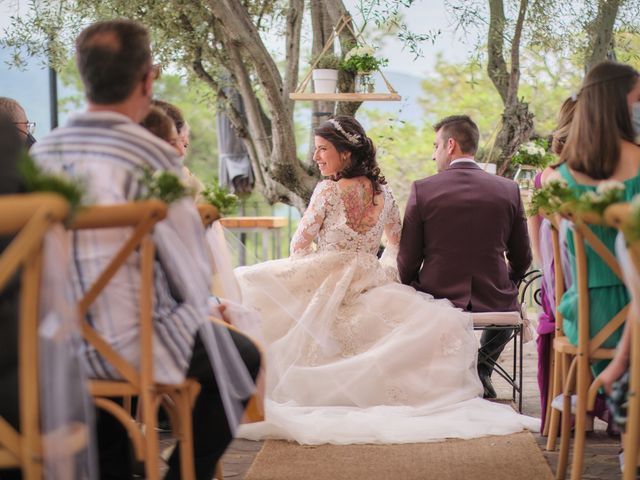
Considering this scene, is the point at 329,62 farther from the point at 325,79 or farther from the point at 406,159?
the point at 406,159

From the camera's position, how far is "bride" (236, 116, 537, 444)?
12.8 feet

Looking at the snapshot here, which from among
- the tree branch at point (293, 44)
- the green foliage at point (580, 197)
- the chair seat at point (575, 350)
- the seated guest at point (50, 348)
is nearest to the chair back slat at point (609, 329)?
the chair seat at point (575, 350)

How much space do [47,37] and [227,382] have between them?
4067 millimetres

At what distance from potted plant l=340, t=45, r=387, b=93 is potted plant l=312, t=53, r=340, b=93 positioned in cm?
6

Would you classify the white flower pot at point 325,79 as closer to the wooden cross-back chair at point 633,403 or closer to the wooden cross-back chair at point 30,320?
the wooden cross-back chair at point 633,403

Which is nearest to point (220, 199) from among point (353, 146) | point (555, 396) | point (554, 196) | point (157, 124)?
point (157, 124)

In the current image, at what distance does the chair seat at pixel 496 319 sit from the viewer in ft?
14.0

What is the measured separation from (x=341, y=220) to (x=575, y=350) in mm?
1669

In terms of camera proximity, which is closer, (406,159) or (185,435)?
(185,435)

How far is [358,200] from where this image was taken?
4379mm

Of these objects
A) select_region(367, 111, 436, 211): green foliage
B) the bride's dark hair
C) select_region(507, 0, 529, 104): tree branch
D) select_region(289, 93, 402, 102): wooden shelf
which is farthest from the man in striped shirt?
select_region(367, 111, 436, 211): green foliage

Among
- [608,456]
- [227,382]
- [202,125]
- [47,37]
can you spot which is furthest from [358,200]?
[202,125]

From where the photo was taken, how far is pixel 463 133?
4445mm

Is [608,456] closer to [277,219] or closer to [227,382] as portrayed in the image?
[227,382]
